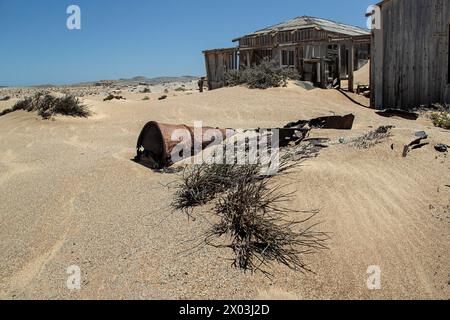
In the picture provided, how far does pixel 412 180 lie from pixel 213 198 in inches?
84.0

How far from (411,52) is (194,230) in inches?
337

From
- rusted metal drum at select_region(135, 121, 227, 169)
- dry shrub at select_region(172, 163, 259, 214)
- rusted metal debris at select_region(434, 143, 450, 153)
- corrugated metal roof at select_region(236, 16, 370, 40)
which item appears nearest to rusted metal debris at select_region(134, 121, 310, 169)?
rusted metal drum at select_region(135, 121, 227, 169)

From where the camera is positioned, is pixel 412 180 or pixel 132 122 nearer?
pixel 412 180

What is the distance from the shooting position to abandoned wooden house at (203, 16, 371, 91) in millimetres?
13492

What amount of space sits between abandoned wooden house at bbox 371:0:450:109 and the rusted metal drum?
633cm

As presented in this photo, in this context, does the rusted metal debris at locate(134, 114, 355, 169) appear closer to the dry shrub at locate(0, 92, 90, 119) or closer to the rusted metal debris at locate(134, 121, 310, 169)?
the rusted metal debris at locate(134, 121, 310, 169)

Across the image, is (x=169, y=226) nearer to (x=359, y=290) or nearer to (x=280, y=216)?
(x=280, y=216)

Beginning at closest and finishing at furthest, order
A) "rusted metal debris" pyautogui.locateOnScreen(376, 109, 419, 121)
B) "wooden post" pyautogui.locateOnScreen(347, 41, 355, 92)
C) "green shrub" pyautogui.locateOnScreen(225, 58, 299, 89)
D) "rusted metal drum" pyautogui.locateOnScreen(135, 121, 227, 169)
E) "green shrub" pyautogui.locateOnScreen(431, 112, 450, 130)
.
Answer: "rusted metal drum" pyautogui.locateOnScreen(135, 121, 227, 169)
"green shrub" pyautogui.locateOnScreen(431, 112, 450, 130)
"rusted metal debris" pyautogui.locateOnScreen(376, 109, 419, 121)
"wooden post" pyautogui.locateOnScreen(347, 41, 355, 92)
"green shrub" pyautogui.locateOnScreen(225, 58, 299, 89)

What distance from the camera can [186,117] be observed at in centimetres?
971

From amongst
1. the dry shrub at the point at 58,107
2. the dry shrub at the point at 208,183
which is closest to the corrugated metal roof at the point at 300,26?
the dry shrub at the point at 58,107

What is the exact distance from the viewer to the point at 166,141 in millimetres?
5215

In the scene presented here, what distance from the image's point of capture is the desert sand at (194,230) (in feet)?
9.26

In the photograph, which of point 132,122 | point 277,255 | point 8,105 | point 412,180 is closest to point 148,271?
point 277,255

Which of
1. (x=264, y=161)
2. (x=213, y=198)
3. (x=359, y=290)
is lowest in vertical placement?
(x=359, y=290)
